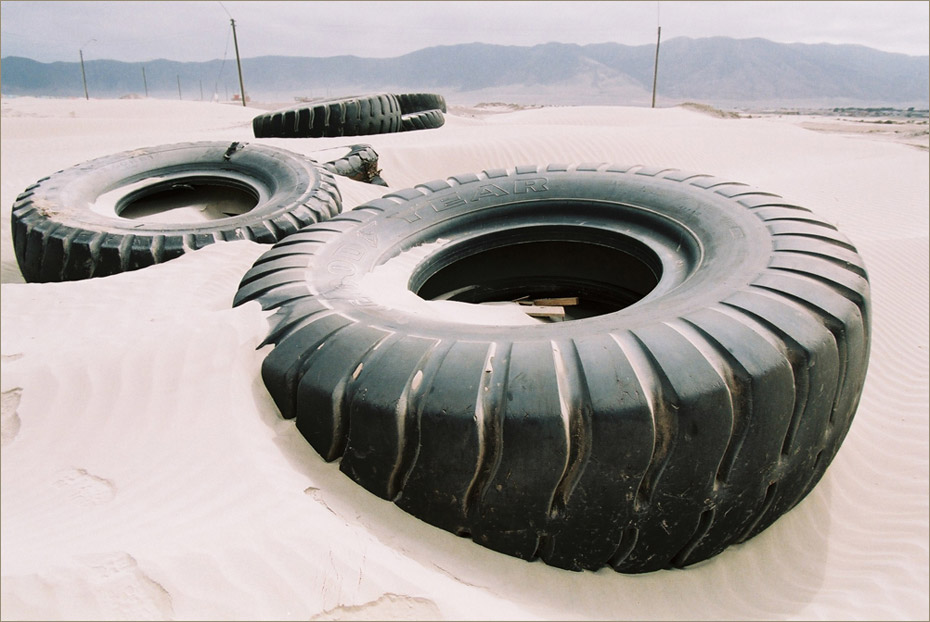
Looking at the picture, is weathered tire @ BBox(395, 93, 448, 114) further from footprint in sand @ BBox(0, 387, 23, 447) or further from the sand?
footprint in sand @ BBox(0, 387, 23, 447)

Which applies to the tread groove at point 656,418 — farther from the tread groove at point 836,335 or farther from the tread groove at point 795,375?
the tread groove at point 836,335

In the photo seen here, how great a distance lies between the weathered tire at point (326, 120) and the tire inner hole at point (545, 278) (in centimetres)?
685

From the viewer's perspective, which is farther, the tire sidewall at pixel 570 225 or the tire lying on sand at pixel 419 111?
the tire lying on sand at pixel 419 111

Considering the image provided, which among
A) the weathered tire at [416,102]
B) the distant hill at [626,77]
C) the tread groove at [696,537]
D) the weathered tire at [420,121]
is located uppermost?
the distant hill at [626,77]

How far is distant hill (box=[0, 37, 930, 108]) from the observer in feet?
387

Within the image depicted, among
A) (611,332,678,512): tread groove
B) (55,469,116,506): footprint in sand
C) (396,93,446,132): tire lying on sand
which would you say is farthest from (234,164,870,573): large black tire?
(396,93,446,132): tire lying on sand

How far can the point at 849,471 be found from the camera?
106 inches

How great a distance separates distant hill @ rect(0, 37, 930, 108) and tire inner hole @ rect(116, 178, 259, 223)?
94307 mm

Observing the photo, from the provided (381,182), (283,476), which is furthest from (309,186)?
(283,476)

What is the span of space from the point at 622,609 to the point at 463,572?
48 centimetres

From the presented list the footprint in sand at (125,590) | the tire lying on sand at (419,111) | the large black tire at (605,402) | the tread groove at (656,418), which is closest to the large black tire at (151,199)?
the large black tire at (605,402)

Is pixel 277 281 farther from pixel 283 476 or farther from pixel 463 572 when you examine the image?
pixel 463 572

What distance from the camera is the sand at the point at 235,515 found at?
1.36 meters

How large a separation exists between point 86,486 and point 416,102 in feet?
39.3
